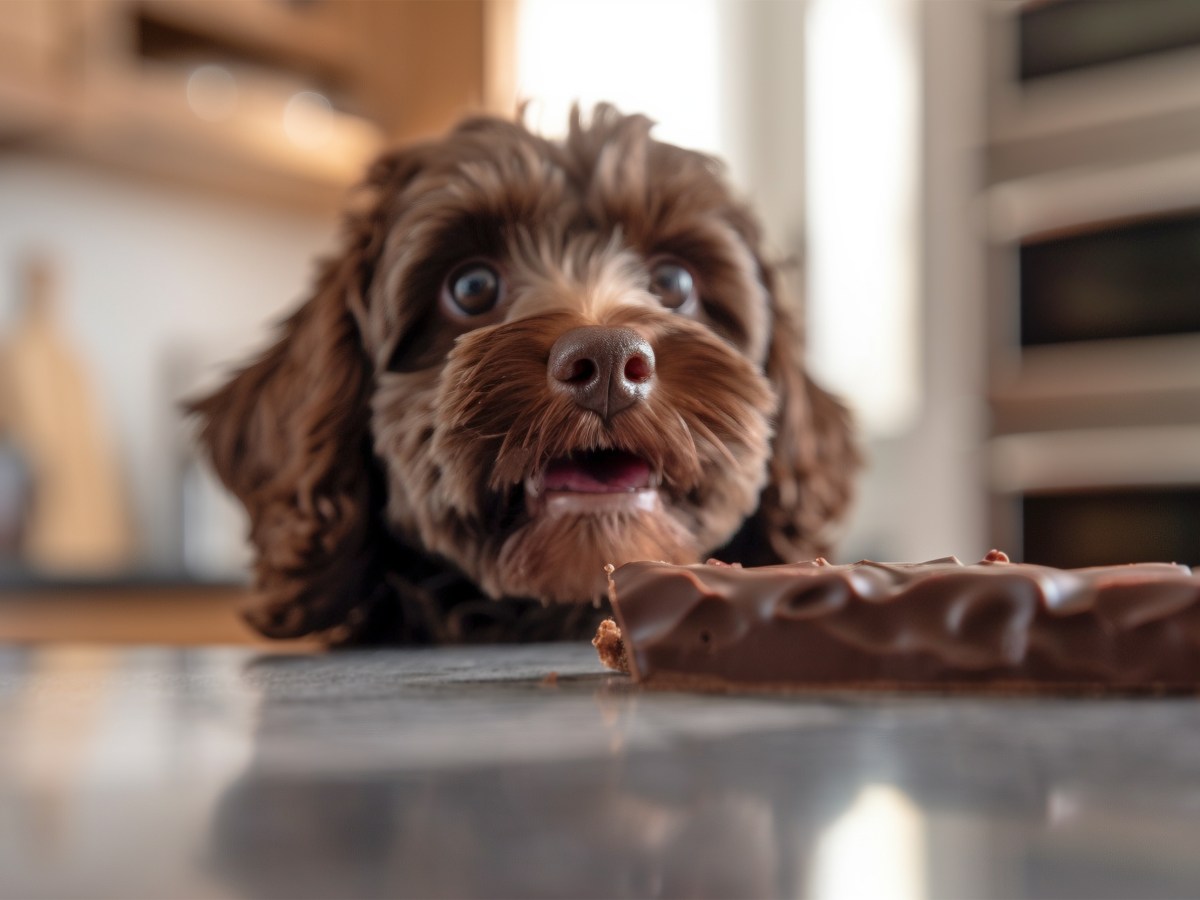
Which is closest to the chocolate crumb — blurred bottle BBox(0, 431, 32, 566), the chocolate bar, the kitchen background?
the chocolate bar

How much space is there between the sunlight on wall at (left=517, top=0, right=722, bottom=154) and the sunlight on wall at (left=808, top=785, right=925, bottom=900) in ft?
13.1

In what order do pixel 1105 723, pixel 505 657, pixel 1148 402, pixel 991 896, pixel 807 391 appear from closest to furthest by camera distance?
pixel 991 896 → pixel 1105 723 → pixel 505 657 → pixel 807 391 → pixel 1148 402

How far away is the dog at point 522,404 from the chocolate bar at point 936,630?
1.56ft

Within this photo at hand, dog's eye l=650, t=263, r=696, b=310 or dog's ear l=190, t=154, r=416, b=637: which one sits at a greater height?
dog's eye l=650, t=263, r=696, b=310

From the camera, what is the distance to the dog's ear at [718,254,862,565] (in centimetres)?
143

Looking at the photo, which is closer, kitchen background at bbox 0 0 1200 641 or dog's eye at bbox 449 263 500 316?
dog's eye at bbox 449 263 500 316

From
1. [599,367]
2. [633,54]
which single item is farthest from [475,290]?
[633,54]

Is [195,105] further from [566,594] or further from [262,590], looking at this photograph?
[566,594]

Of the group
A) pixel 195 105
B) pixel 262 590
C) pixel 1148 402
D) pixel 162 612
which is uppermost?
pixel 195 105

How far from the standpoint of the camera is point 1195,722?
522 millimetres

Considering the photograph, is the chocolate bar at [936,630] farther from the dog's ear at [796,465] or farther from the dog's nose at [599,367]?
the dog's ear at [796,465]

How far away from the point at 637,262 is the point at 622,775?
1001mm

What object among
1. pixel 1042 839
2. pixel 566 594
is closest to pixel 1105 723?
pixel 1042 839

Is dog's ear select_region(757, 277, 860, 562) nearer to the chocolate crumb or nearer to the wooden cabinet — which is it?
the chocolate crumb
